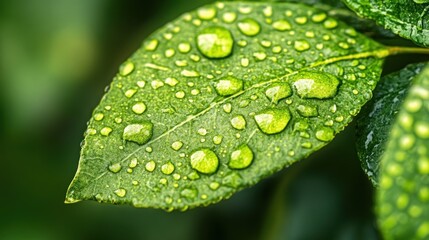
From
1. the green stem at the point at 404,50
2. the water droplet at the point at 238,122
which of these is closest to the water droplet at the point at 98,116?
the water droplet at the point at 238,122

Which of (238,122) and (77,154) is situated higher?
(238,122)

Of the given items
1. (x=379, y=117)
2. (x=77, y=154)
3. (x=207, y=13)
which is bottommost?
(x=77, y=154)

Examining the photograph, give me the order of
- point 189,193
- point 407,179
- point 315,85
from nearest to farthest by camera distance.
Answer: point 407,179 < point 189,193 < point 315,85

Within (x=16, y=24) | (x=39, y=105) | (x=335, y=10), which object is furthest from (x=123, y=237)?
(x=335, y=10)

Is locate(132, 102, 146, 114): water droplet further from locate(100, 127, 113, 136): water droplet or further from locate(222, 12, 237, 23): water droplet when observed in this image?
locate(222, 12, 237, 23): water droplet

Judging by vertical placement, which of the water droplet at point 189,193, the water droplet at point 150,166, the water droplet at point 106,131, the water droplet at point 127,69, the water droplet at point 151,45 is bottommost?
the water droplet at point 189,193

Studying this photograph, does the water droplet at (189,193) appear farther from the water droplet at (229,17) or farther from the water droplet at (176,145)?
the water droplet at (229,17)

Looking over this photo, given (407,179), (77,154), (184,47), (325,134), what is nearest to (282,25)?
(184,47)

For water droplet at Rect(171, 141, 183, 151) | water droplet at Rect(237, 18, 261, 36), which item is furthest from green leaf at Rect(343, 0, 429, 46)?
water droplet at Rect(171, 141, 183, 151)

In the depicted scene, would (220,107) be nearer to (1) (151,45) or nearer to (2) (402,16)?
(1) (151,45)
